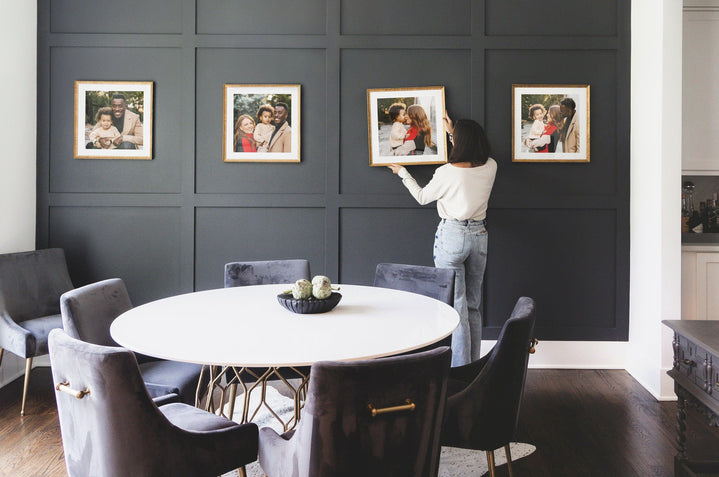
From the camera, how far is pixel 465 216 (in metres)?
3.01

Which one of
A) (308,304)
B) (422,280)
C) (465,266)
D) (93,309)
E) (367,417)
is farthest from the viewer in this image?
(465,266)

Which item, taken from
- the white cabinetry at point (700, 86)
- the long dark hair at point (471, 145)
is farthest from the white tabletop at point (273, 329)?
the white cabinetry at point (700, 86)

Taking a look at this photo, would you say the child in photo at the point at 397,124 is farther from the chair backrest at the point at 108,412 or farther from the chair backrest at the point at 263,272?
the chair backrest at the point at 108,412

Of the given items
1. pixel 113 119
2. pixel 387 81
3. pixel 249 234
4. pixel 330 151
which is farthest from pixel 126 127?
pixel 387 81

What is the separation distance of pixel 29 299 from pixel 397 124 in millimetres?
2776

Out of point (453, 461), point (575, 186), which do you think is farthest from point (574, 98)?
point (453, 461)

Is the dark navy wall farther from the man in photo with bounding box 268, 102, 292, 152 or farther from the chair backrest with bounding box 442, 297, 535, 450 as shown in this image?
the chair backrest with bounding box 442, 297, 535, 450

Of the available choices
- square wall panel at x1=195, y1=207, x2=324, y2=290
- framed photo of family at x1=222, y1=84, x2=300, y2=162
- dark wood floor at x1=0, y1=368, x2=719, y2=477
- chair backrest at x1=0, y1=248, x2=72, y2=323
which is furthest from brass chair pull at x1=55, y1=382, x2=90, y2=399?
framed photo of family at x1=222, y1=84, x2=300, y2=162

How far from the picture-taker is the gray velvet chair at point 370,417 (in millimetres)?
1047

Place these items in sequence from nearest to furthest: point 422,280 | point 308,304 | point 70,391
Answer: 1. point 70,391
2. point 308,304
3. point 422,280

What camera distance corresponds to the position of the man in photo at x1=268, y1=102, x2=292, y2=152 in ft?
11.6

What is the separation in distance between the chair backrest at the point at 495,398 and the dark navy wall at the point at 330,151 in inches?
78.4

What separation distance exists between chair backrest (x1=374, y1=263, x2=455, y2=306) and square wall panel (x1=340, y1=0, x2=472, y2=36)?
75.4 inches

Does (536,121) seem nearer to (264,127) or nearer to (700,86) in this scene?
(700,86)
